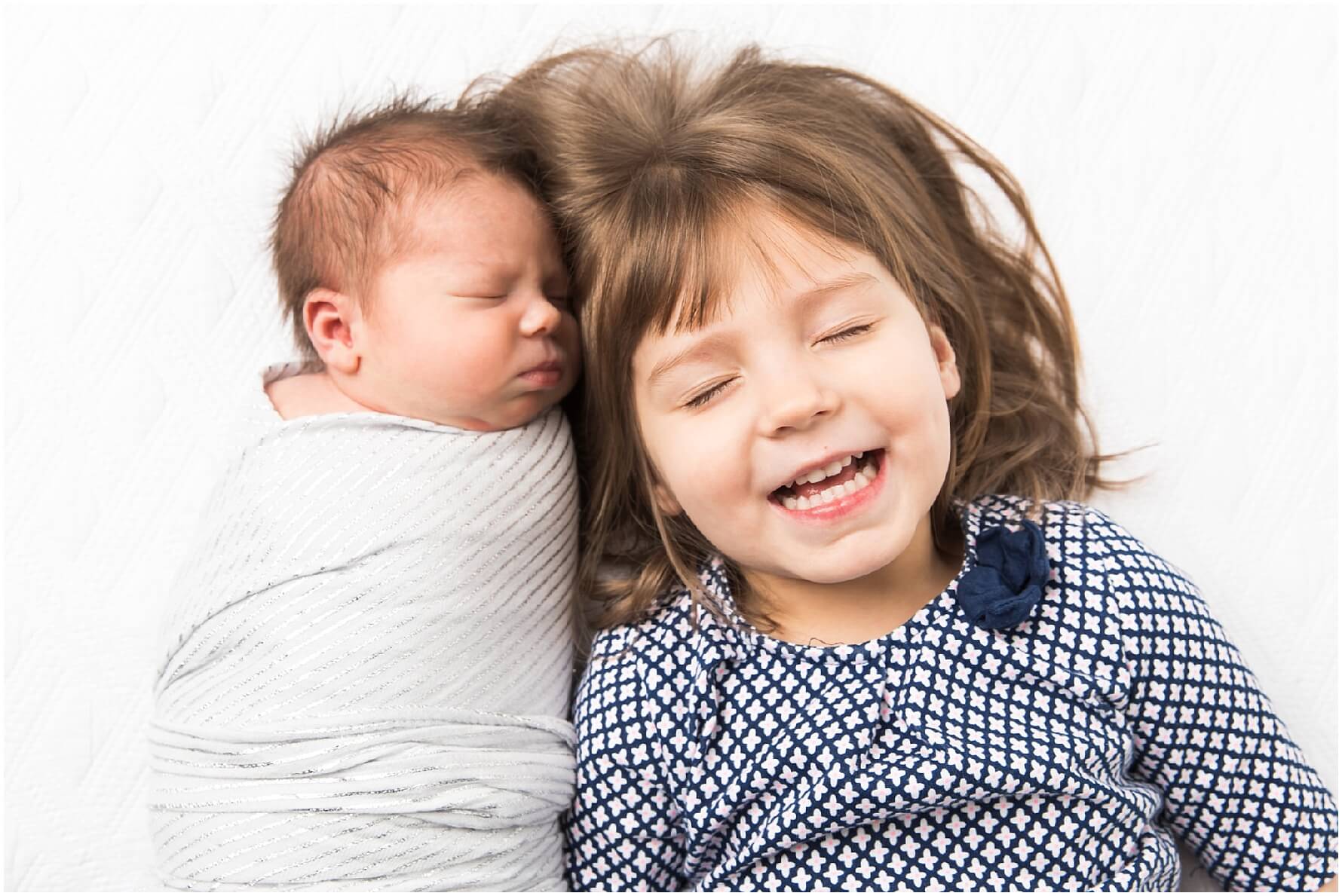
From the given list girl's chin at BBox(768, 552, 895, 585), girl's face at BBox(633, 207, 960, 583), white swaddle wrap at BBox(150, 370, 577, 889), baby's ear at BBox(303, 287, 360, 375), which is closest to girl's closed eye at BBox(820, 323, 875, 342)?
girl's face at BBox(633, 207, 960, 583)

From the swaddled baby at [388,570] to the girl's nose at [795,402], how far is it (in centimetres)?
21

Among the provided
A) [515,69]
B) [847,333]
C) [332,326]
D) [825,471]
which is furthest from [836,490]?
[515,69]

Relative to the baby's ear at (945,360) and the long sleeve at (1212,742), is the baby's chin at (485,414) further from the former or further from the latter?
the long sleeve at (1212,742)

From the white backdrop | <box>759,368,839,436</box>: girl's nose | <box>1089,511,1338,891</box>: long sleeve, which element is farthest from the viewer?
the white backdrop

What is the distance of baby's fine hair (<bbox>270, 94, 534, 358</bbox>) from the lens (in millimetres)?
977

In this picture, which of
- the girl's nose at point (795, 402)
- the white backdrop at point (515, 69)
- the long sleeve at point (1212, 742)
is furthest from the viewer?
the white backdrop at point (515, 69)

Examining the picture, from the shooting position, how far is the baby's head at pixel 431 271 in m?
0.97

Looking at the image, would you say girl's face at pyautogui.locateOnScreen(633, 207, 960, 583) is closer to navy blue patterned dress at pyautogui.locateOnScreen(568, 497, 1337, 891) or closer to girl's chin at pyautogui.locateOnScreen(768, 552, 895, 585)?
girl's chin at pyautogui.locateOnScreen(768, 552, 895, 585)

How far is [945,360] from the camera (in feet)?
3.33

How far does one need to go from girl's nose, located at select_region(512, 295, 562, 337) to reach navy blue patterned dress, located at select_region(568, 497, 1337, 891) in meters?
0.29

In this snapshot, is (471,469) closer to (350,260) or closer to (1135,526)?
(350,260)

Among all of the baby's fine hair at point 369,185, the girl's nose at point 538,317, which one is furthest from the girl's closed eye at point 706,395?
the baby's fine hair at point 369,185

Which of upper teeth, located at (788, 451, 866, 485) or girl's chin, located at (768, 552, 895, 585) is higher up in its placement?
upper teeth, located at (788, 451, 866, 485)

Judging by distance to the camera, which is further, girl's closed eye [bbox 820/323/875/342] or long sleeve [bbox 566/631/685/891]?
long sleeve [bbox 566/631/685/891]
